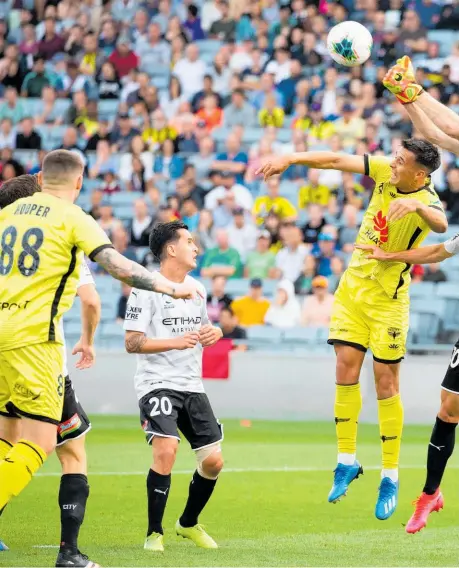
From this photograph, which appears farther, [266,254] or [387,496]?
[266,254]

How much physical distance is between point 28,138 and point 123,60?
2.69 m

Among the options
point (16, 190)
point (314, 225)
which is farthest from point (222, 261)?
point (16, 190)

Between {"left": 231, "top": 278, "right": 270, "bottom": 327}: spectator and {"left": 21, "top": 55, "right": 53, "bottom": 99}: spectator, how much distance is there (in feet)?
28.6

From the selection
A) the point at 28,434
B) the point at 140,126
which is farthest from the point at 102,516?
the point at 140,126

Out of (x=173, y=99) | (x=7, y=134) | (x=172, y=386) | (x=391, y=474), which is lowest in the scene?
(x=7, y=134)

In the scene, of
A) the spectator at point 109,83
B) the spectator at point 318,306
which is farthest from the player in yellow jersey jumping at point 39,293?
the spectator at point 109,83

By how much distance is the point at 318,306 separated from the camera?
57.5ft

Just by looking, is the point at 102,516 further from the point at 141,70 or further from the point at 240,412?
the point at 141,70

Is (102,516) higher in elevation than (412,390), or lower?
higher

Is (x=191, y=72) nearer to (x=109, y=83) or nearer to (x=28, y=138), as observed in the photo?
(x=109, y=83)

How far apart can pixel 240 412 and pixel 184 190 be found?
5146mm

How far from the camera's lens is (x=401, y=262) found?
9156 mm

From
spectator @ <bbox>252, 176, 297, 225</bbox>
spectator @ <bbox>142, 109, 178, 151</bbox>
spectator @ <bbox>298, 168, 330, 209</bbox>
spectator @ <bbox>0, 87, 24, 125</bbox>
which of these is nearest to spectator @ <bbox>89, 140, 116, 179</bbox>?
spectator @ <bbox>142, 109, 178, 151</bbox>

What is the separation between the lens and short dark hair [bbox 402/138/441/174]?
9.03m
